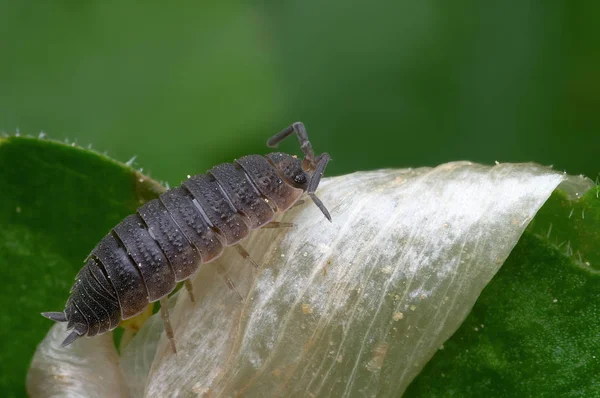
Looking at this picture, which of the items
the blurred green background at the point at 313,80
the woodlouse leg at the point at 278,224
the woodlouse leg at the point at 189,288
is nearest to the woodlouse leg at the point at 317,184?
the woodlouse leg at the point at 278,224

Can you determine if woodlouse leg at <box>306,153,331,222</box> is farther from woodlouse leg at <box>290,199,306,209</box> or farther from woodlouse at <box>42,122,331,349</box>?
woodlouse leg at <box>290,199,306,209</box>

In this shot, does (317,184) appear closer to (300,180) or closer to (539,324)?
(300,180)

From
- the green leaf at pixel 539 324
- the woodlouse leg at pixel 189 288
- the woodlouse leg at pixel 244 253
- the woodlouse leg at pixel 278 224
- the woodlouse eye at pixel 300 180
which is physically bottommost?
the green leaf at pixel 539 324

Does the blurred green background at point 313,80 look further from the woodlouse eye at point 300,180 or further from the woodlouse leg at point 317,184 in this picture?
the woodlouse eye at point 300,180

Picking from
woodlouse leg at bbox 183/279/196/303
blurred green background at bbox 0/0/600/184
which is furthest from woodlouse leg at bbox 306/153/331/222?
blurred green background at bbox 0/0/600/184

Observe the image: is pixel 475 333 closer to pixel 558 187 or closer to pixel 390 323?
pixel 390 323

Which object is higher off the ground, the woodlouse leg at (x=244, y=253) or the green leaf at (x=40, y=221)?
the green leaf at (x=40, y=221)
